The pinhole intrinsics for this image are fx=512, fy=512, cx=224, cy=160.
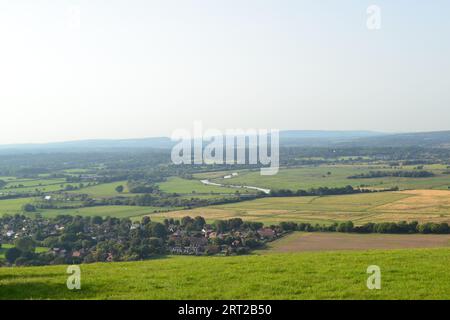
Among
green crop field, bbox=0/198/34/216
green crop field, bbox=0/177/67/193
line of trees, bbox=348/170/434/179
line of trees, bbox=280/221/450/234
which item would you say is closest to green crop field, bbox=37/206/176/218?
green crop field, bbox=0/198/34/216

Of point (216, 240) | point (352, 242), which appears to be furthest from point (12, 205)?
point (352, 242)

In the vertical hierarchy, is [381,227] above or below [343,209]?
above

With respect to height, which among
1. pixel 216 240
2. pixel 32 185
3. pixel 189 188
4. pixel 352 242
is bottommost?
pixel 32 185

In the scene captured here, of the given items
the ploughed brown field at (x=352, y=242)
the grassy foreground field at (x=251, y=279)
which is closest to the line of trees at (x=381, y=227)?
the ploughed brown field at (x=352, y=242)

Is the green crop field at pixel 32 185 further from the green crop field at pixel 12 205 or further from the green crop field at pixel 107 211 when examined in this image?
the green crop field at pixel 107 211

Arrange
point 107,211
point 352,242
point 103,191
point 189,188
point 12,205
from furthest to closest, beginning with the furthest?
point 189,188, point 103,191, point 12,205, point 107,211, point 352,242

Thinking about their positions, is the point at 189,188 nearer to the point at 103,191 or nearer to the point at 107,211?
the point at 103,191

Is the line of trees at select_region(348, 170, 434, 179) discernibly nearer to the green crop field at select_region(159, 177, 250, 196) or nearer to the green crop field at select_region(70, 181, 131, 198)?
the green crop field at select_region(159, 177, 250, 196)
